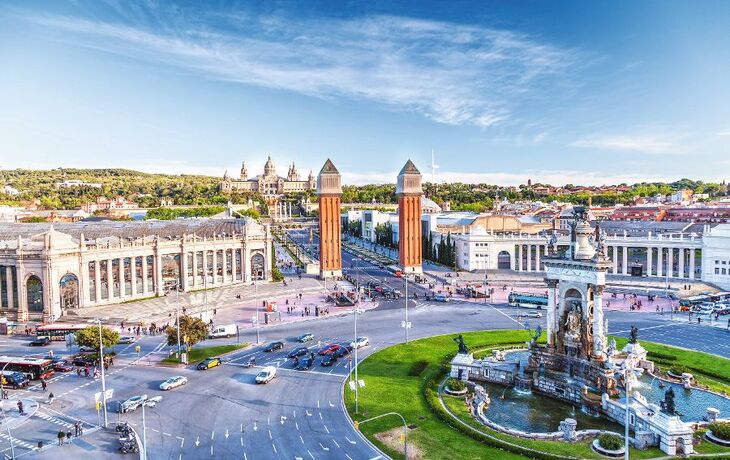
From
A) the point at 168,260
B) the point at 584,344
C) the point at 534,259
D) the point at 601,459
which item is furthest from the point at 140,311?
the point at 534,259

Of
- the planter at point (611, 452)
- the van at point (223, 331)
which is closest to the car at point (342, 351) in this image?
the van at point (223, 331)

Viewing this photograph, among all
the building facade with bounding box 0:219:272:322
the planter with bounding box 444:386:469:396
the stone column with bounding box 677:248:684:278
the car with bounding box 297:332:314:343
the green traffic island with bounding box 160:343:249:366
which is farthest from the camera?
the stone column with bounding box 677:248:684:278

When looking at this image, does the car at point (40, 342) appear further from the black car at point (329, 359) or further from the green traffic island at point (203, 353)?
the black car at point (329, 359)

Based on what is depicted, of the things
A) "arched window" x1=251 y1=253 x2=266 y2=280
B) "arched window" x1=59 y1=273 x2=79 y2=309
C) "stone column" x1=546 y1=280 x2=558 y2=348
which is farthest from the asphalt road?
"arched window" x1=251 y1=253 x2=266 y2=280

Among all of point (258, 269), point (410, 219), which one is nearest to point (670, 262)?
point (410, 219)

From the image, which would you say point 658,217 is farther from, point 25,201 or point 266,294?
point 25,201

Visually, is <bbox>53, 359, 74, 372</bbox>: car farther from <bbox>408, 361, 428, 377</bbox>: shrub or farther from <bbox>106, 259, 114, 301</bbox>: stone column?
<bbox>408, 361, 428, 377</bbox>: shrub
